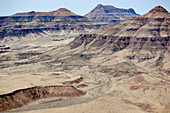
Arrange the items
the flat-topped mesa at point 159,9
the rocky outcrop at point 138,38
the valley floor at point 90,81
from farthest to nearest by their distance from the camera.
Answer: the flat-topped mesa at point 159,9, the rocky outcrop at point 138,38, the valley floor at point 90,81

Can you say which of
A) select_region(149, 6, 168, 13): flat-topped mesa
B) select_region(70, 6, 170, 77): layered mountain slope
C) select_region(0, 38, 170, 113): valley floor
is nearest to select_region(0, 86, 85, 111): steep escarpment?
select_region(0, 38, 170, 113): valley floor

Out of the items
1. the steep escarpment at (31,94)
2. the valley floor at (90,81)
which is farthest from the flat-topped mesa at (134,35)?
the steep escarpment at (31,94)

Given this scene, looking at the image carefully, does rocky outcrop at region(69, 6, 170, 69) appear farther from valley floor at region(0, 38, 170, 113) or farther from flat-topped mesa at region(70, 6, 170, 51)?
valley floor at region(0, 38, 170, 113)

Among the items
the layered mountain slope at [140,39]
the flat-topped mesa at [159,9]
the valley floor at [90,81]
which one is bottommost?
the valley floor at [90,81]

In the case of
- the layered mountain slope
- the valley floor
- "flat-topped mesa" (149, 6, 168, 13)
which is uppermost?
"flat-topped mesa" (149, 6, 168, 13)

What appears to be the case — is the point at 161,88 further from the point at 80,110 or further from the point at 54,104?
the point at 54,104

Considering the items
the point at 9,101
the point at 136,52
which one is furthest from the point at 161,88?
the point at 136,52

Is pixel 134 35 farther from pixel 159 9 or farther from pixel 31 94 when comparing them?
pixel 31 94

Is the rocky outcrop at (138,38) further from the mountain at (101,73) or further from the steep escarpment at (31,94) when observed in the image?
the steep escarpment at (31,94)
